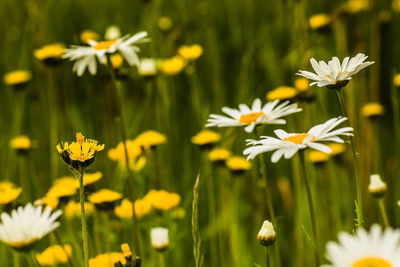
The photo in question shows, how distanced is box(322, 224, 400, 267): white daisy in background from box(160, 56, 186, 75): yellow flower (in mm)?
1198

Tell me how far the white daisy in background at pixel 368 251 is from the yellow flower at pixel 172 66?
1.20 m

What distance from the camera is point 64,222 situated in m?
1.48

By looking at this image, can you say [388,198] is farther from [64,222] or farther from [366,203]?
[64,222]

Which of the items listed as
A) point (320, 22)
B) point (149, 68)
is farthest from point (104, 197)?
point (320, 22)

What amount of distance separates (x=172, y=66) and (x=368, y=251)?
4.05ft

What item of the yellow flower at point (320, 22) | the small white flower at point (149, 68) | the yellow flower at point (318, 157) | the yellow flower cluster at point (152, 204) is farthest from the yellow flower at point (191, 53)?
the yellow flower cluster at point (152, 204)

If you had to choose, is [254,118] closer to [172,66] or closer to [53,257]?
[53,257]

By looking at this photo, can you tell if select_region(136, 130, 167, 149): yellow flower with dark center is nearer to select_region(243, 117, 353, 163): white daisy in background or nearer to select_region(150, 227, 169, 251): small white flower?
select_region(150, 227, 169, 251): small white flower

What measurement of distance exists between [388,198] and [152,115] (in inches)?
31.0

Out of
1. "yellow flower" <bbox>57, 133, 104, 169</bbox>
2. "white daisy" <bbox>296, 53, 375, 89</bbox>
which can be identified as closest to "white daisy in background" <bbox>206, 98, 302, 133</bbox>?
"white daisy" <bbox>296, 53, 375, 89</bbox>

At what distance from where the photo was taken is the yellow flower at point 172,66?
62.4 inches

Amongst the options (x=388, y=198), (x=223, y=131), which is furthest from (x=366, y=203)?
(x=223, y=131)

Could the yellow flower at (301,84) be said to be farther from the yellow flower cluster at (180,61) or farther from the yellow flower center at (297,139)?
the yellow flower center at (297,139)

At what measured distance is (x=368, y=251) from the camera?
0.42m
